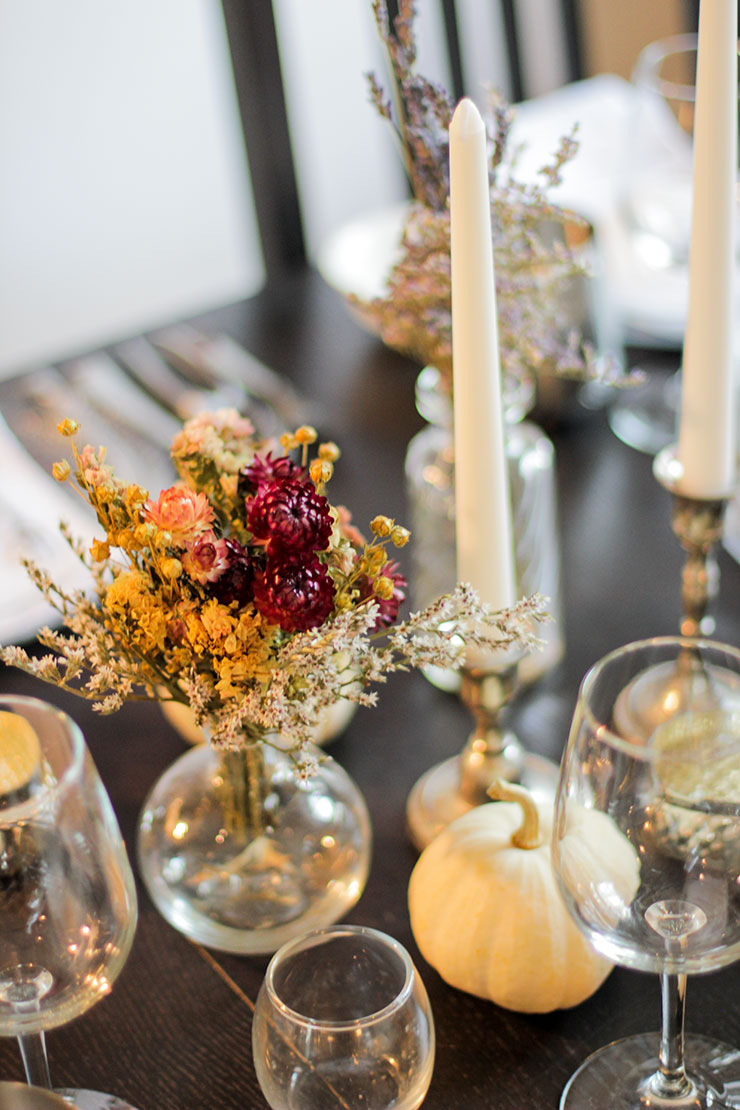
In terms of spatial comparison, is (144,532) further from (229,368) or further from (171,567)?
(229,368)

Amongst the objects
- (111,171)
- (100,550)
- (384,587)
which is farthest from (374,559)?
(111,171)

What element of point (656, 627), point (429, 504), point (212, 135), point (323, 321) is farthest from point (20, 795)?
point (212, 135)

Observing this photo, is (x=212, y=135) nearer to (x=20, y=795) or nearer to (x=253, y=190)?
(x=253, y=190)

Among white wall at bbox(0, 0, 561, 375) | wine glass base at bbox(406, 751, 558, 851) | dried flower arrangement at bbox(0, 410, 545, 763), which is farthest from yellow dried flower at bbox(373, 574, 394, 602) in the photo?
white wall at bbox(0, 0, 561, 375)

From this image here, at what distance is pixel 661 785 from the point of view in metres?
0.48

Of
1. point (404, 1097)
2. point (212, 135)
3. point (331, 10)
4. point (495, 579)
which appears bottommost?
point (212, 135)

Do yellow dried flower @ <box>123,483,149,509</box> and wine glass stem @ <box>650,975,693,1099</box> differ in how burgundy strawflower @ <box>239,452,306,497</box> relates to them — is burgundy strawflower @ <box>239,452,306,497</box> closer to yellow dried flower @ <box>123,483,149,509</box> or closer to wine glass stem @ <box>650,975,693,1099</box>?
yellow dried flower @ <box>123,483,149,509</box>

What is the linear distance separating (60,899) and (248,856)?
12 centimetres

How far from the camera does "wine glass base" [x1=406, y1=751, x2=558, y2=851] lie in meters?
0.68

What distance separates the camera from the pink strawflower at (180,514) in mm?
493

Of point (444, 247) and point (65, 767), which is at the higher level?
point (444, 247)

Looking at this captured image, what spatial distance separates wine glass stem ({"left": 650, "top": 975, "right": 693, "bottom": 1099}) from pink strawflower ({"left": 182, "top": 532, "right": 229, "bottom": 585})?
258 mm

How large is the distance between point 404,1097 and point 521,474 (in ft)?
1.32

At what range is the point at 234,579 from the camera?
0.50m
